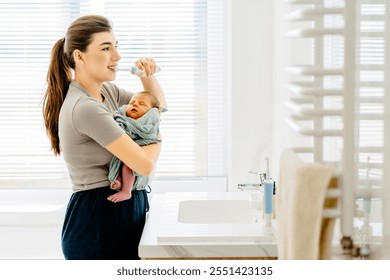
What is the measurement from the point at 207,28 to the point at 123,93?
0.81m

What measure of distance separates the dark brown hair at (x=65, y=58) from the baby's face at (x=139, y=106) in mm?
234

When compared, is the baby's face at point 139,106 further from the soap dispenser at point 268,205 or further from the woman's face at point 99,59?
the soap dispenser at point 268,205

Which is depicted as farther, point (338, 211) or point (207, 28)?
point (207, 28)

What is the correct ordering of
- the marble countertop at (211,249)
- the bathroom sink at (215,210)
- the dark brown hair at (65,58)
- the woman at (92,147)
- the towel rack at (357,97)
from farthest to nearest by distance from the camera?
1. the bathroom sink at (215,210)
2. the dark brown hair at (65,58)
3. the woman at (92,147)
4. the marble countertop at (211,249)
5. the towel rack at (357,97)

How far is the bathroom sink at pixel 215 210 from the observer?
7.64 ft

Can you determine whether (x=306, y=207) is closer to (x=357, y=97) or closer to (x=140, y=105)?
(x=357, y=97)

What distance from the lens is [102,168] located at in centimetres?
210

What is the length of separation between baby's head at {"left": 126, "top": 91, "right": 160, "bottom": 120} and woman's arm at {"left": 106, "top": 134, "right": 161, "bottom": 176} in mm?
178

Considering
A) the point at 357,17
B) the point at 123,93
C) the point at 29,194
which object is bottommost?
the point at 29,194

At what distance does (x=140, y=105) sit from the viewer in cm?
222

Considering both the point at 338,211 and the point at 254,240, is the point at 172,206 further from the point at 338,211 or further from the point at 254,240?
the point at 338,211

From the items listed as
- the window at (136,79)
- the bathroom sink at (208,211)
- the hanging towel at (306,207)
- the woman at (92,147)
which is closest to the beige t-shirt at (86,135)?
the woman at (92,147)

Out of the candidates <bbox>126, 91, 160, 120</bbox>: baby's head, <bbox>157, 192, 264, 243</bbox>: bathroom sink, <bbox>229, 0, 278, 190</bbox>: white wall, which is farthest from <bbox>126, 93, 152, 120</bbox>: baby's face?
<bbox>229, 0, 278, 190</bbox>: white wall

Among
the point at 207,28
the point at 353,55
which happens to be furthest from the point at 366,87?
the point at 207,28
